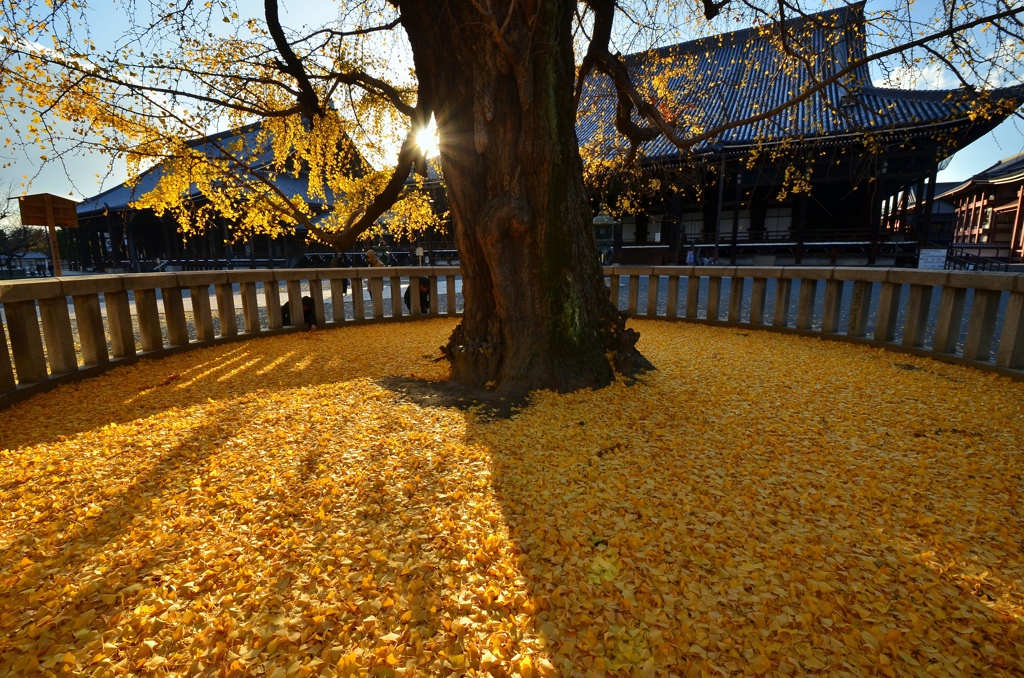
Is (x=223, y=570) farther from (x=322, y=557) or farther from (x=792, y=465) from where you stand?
(x=792, y=465)

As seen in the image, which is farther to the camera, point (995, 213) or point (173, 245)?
point (995, 213)

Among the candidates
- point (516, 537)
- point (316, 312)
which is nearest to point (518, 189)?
→ point (516, 537)

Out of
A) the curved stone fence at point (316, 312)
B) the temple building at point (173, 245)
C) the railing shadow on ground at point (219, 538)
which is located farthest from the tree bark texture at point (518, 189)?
the temple building at point (173, 245)

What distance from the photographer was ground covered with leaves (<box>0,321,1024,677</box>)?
4.77 feet

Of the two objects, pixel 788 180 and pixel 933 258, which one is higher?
pixel 788 180

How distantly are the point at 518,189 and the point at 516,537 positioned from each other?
9.01ft

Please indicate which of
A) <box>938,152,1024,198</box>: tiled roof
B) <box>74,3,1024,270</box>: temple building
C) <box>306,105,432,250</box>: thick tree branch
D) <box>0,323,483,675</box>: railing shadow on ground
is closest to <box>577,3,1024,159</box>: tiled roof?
<box>74,3,1024,270</box>: temple building

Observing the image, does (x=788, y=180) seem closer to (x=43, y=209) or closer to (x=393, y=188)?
(x=393, y=188)

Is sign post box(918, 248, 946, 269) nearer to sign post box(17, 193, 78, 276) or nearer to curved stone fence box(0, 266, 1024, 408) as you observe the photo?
curved stone fence box(0, 266, 1024, 408)

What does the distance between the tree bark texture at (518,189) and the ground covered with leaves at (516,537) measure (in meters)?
0.51

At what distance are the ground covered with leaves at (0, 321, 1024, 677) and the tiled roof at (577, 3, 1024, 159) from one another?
115 inches

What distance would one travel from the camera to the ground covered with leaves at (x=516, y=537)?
4.77 feet

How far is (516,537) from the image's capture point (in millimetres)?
1988

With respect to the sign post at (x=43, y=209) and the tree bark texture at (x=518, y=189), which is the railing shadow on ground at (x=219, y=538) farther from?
the sign post at (x=43, y=209)
